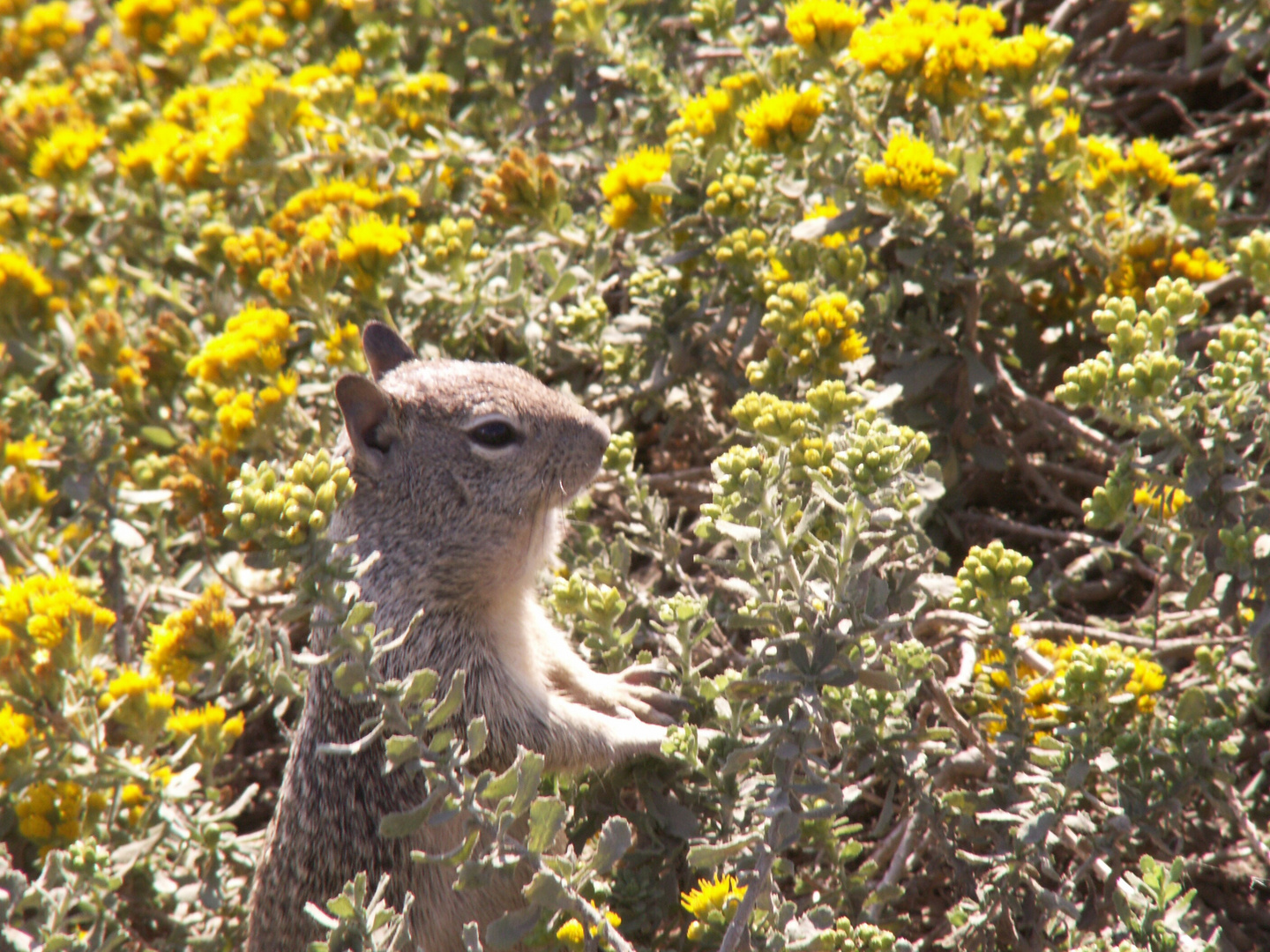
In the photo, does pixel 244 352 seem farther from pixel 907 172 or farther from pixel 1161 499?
pixel 1161 499

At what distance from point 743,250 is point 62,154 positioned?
326cm

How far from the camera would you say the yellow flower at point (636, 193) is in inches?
140

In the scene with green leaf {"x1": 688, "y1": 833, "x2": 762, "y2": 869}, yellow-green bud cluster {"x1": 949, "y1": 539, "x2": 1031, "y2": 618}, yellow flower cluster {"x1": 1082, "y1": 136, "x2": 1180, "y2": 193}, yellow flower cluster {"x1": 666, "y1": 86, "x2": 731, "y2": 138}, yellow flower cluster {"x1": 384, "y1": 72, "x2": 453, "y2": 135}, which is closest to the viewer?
green leaf {"x1": 688, "y1": 833, "x2": 762, "y2": 869}

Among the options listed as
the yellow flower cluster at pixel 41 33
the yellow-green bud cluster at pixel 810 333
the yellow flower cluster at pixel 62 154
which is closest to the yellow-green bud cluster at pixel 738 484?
the yellow-green bud cluster at pixel 810 333

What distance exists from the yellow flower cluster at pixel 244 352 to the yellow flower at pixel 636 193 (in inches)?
46.2

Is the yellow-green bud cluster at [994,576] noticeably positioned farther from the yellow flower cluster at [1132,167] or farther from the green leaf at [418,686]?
the yellow flower cluster at [1132,167]

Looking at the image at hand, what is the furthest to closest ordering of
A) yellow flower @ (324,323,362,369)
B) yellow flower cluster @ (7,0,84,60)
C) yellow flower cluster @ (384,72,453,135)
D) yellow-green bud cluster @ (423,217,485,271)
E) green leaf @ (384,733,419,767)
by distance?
yellow flower cluster @ (7,0,84,60)
yellow flower cluster @ (384,72,453,135)
yellow-green bud cluster @ (423,217,485,271)
yellow flower @ (324,323,362,369)
green leaf @ (384,733,419,767)

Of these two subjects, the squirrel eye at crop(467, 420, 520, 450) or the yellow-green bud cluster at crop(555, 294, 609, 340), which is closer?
the squirrel eye at crop(467, 420, 520, 450)

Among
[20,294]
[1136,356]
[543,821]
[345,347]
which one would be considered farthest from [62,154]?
[1136,356]

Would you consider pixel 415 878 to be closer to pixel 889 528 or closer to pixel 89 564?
pixel 889 528

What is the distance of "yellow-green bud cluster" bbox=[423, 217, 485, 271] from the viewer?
3.85 m

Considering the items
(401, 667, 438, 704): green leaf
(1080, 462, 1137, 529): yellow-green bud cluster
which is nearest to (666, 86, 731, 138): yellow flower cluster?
(1080, 462, 1137, 529): yellow-green bud cluster

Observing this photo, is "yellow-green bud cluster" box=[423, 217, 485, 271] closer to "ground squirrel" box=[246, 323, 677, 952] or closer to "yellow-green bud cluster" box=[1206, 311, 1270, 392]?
"ground squirrel" box=[246, 323, 677, 952]

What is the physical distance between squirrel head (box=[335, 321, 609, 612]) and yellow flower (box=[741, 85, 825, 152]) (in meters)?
1.00
